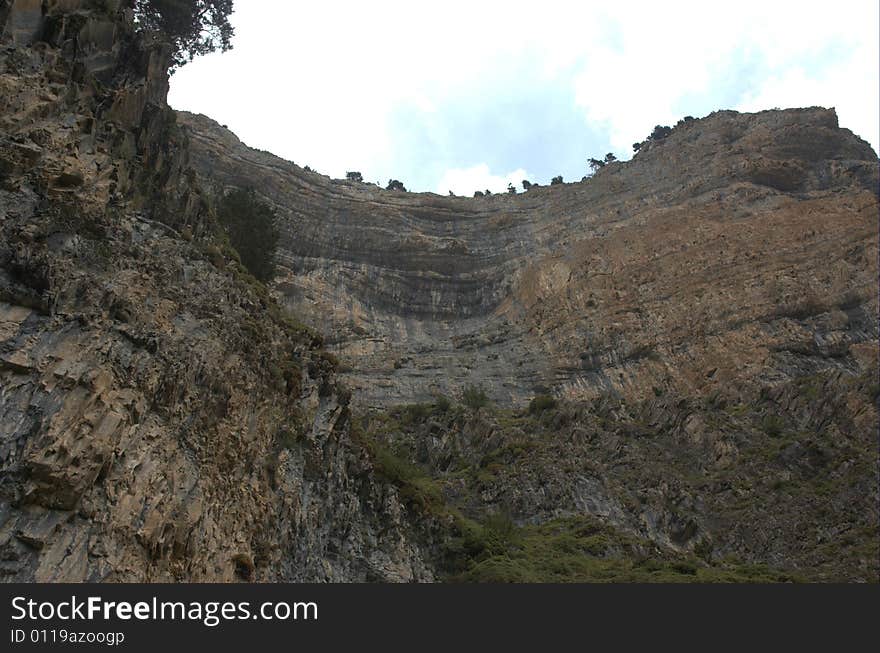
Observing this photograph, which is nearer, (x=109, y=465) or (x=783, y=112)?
(x=109, y=465)

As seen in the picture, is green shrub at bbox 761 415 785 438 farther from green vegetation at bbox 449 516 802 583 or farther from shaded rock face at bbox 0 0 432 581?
shaded rock face at bbox 0 0 432 581


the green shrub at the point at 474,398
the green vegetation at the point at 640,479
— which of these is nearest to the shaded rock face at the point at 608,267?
the green shrub at the point at 474,398

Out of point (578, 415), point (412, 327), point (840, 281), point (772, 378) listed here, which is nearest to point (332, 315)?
point (412, 327)

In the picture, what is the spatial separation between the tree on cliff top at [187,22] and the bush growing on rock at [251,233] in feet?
22.5

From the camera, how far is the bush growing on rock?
27.8m

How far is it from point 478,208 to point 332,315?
20134mm

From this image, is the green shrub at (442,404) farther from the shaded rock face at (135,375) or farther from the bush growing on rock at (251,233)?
the shaded rock face at (135,375)

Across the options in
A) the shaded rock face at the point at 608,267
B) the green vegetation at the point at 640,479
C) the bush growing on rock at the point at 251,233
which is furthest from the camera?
the shaded rock face at the point at 608,267

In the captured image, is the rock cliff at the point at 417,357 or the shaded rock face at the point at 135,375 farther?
the rock cliff at the point at 417,357

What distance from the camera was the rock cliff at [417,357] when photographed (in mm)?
12742

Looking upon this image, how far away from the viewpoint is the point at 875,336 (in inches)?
1489

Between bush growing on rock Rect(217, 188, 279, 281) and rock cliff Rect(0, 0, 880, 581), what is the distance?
3.48m

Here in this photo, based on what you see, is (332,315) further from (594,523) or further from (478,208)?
(594,523)

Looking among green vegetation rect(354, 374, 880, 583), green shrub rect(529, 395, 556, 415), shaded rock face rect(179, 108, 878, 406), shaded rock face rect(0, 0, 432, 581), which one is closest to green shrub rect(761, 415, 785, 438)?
green vegetation rect(354, 374, 880, 583)
